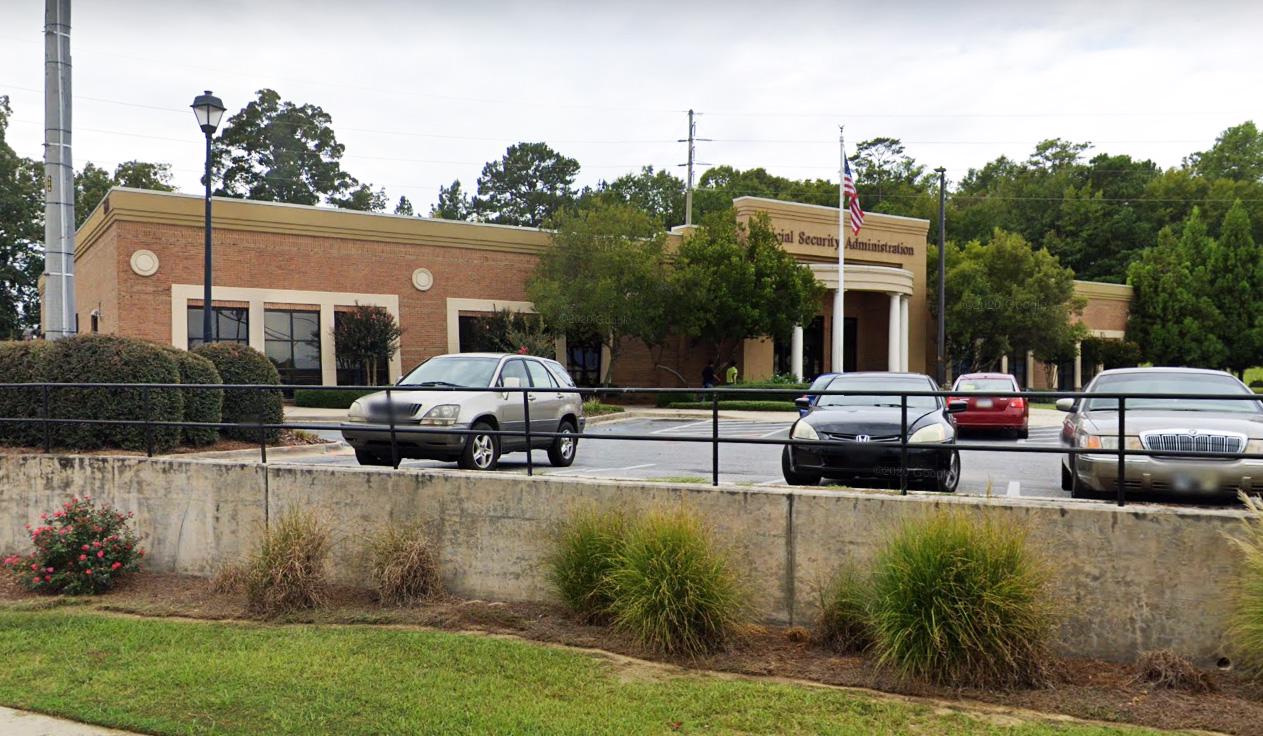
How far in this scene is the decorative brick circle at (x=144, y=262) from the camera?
2859cm

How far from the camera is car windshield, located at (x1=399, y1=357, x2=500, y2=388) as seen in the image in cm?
1280

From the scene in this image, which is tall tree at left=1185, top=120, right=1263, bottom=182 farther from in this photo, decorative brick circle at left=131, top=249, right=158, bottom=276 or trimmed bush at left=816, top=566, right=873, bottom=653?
trimmed bush at left=816, top=566, right=873, bottom=653

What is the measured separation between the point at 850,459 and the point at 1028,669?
10.2 ft

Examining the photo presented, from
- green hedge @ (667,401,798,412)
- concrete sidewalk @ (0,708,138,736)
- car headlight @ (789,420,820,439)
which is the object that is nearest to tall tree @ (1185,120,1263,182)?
green hedge @ (667,401,798,412)

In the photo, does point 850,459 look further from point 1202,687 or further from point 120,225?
point 120,225

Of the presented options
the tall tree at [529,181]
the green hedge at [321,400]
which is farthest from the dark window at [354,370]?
the tall tree at [529,181]

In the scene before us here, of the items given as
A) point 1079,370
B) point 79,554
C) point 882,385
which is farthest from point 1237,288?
point 79,554

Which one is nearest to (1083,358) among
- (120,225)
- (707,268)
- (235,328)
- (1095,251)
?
(1095,251)

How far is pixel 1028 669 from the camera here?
590 centimetres

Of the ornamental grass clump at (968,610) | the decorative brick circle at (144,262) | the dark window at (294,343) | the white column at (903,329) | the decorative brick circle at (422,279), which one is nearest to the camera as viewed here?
the ornamental grass clump at (968,610)

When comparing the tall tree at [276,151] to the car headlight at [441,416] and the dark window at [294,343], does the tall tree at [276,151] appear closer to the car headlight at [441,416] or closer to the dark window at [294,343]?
the dark window at [294,343]

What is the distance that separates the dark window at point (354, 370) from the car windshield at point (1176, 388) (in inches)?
1007

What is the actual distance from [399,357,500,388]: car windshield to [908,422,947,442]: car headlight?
571 centimetres

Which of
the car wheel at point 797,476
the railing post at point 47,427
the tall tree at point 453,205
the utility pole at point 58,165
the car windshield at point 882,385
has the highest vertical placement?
the tall tree at point 453,205
